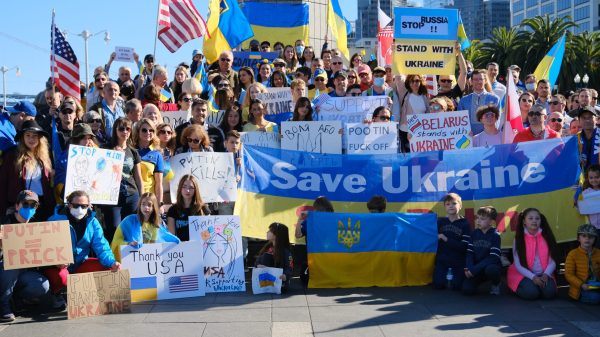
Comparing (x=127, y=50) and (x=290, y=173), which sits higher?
(x=127, y=50)

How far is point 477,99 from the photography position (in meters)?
11.6

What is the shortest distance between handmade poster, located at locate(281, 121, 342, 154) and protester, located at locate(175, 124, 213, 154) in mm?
1523

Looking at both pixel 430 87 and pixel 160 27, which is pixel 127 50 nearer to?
pixel 160 27

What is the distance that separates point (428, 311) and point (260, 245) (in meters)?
2.91

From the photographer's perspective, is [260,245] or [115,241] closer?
[115,241]

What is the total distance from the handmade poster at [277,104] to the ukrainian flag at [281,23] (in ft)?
39.3

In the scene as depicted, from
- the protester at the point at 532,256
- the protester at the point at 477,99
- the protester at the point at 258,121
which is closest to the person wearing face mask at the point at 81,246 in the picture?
the protester at the point at 258,121

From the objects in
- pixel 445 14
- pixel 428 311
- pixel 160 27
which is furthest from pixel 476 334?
pixel 160 27

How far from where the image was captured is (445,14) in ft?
40.7

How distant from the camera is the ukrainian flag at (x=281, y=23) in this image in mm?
24016

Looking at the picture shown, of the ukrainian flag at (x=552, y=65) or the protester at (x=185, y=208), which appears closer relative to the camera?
the protester at (x=185, y=208)

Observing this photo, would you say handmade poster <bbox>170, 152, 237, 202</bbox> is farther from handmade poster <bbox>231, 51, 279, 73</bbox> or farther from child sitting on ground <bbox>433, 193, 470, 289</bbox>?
handmade poster <bbox>231, 51, 279, 73</bbox>

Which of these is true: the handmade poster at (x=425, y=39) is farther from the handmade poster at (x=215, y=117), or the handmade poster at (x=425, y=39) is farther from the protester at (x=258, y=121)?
the handmade poster at (x=215, y=117)

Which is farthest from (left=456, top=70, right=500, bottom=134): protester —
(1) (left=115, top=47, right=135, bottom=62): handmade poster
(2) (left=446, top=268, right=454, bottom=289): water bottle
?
(1) (left=115, top=47, right=135, bottom=62): handmade poster
